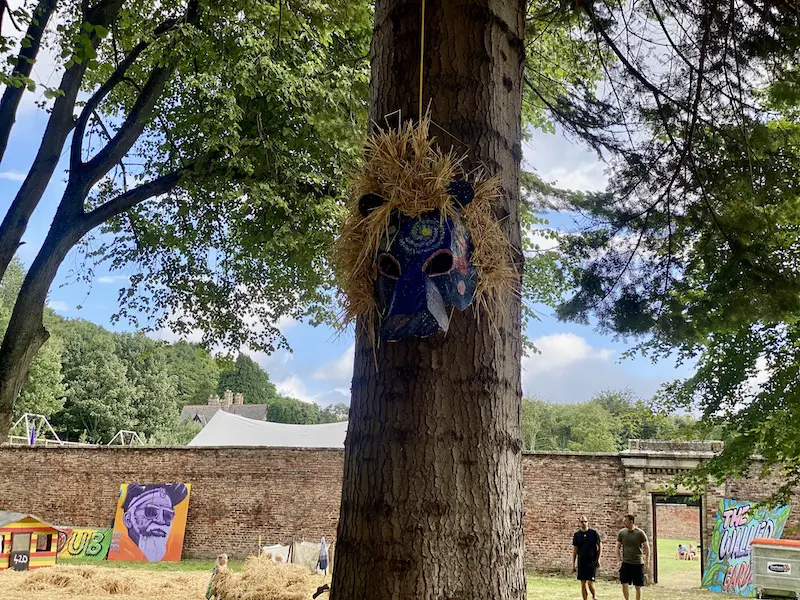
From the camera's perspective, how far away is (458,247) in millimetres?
2004

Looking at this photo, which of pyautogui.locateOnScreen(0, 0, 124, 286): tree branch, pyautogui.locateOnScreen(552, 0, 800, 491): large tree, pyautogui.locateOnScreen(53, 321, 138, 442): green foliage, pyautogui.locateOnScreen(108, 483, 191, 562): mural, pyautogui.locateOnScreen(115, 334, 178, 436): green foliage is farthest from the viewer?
pyautogui.locateOnScreen(115, 334, 178, 436): green foliage

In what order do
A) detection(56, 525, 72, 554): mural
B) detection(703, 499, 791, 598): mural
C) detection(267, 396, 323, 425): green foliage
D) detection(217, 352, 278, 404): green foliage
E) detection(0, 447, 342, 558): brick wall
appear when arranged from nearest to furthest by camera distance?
detection(703, 499, 791, 598): mural < detection(56, 525, 72, 554): mural < detection(0, 447, 342, 558): brick wall < detection(217, 352, 278, 404): green foliage < detection(267, 396, 323, 425): green foliage

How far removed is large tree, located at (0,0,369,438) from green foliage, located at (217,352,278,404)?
5338cm

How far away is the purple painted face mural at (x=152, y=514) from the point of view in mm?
16453

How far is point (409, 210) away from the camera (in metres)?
2.00

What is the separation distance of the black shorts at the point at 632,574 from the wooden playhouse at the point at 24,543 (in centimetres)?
977

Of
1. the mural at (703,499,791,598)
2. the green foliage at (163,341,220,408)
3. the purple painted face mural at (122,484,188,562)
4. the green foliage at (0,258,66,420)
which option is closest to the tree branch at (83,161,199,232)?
the purple painted face mural at (122,484,188,562)

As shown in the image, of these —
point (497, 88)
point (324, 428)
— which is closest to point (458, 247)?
point (497, 88)

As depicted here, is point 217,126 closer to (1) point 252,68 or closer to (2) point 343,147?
(1) point 252,68

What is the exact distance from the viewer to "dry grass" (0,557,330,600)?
869 centimetres

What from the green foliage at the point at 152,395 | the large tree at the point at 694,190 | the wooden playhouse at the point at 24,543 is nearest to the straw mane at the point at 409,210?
the large tree at the point at 694,190

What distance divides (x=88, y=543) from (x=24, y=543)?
4.64m

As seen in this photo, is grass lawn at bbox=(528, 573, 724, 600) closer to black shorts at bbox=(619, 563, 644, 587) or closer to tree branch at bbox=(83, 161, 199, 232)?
black shorts at bbox=(619, 563, 644, 587)

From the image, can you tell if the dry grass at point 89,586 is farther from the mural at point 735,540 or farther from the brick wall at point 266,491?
the mural at point 735,540
